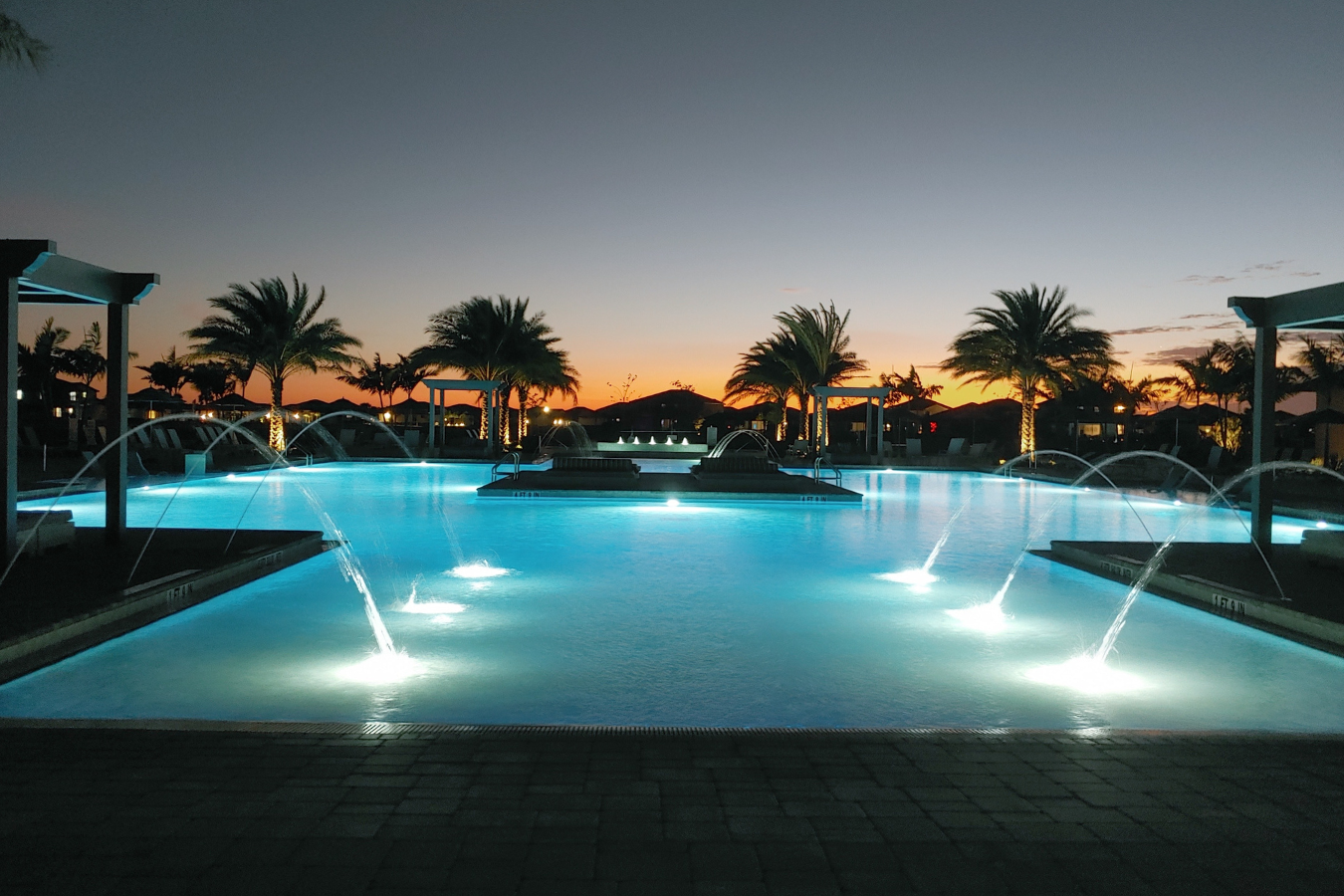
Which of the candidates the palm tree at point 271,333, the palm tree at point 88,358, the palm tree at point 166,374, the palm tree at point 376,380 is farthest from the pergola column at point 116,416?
the palm tree at point 376,380

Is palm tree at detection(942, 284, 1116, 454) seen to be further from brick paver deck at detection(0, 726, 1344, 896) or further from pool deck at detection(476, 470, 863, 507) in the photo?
brick paver deck at detection(0, 726, 1344, 896)

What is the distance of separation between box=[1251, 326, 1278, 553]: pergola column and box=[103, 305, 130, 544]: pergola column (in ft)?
38.6

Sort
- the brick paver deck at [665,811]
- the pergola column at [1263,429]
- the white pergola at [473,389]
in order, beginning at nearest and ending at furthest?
1. the brick paver deck at [665,811]
2. the pergola column at [1263,429]
3. the white pergola at [473,389]

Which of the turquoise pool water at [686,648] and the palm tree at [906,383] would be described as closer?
the turquoise pool water at [686,648]

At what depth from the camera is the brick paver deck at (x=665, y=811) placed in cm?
248

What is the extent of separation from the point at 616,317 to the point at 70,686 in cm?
4168

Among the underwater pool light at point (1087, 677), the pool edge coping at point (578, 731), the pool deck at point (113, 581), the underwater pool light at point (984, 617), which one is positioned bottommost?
the underwater pool light at point (1087, 677)

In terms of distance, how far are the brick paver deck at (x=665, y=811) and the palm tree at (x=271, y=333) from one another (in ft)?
96.1

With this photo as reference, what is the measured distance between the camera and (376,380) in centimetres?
6962

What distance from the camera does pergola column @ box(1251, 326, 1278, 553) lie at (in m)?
8.98

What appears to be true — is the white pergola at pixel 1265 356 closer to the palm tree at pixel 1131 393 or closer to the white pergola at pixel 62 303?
the white pergola at pixel 62 303

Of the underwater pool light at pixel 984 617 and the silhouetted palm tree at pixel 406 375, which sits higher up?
the silhouetted palm tree at pixel 406 375

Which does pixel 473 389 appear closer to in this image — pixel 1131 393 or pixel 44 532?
pixel 44 532

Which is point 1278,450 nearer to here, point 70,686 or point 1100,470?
point 1100,470
